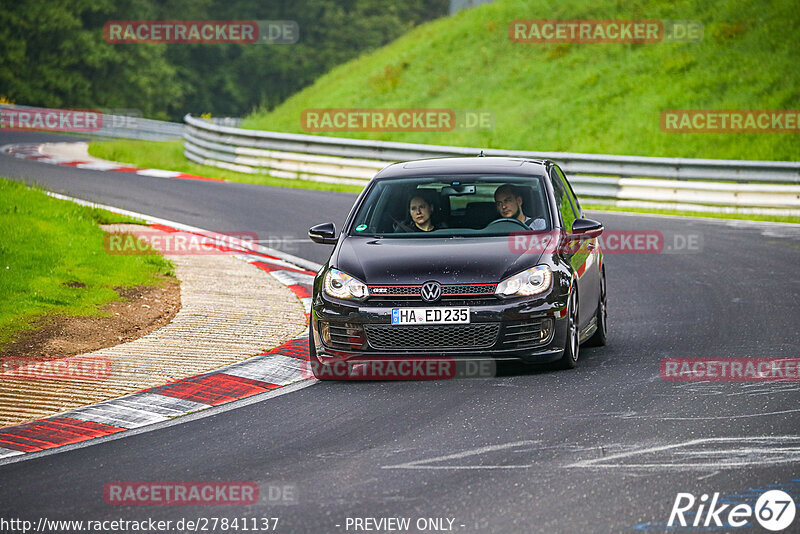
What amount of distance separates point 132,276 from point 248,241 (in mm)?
4059

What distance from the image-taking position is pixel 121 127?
45.0 metres

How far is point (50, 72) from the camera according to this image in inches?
2331

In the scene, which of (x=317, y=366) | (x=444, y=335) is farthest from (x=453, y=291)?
(x=317, y=366)

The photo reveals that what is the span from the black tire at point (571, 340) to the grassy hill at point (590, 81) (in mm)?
16875

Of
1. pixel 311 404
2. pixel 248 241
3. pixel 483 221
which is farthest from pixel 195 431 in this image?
pixel 248 241

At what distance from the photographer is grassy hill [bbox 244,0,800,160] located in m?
27.9

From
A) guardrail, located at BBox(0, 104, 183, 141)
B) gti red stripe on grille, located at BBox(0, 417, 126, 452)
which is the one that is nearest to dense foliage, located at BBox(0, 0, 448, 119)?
guardrail, located at BBox(0, 104, 183, 141)

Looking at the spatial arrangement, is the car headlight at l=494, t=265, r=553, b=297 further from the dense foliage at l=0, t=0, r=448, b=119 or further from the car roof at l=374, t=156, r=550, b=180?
the dense foliage at l=0, t=0, r=448, b=119

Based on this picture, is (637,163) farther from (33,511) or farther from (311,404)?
(33,511)

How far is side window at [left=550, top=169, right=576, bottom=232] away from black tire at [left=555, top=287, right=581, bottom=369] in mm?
937

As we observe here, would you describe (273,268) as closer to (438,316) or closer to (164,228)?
(164,228)

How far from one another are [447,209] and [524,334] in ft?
5.31

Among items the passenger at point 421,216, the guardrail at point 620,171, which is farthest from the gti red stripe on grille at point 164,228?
the passenger at point 421,216

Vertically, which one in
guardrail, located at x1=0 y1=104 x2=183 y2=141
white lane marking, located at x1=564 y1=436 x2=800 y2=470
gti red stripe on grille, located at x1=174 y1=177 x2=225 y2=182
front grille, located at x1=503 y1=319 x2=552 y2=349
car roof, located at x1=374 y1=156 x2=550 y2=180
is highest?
guardrail, located at x1=0 y1=104 x2=183 y2=141
